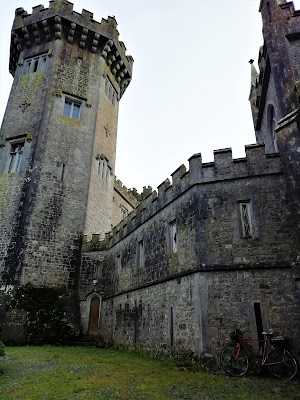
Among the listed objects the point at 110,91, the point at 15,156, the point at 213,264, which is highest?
the point at 110,91

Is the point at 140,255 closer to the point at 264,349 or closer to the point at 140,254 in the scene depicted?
the point at 140,254

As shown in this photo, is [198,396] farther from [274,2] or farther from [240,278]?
[274,2]

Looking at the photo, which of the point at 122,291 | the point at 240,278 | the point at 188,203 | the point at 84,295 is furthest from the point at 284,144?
the point at 84,295

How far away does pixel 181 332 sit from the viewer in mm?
8820

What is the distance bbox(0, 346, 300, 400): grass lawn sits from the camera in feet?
18.2

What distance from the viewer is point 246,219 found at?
894cm

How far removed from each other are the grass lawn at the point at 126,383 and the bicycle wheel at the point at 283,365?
0.27 metres

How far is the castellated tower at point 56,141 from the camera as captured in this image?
15.7m

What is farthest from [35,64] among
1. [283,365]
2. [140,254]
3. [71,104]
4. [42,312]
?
[283,365]

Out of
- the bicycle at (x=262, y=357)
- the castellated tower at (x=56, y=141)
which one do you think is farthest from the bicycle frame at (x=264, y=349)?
the castellated tower at (x=56, y=141)

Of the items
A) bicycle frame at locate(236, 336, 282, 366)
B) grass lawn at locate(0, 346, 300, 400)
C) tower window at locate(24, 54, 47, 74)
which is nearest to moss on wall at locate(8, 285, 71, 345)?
grass lawn at locate(0, 346, 300, 400)

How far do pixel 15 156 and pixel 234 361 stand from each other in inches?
645

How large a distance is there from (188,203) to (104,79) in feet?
51.6

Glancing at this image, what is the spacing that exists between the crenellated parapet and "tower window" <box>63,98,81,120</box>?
4.77 metres
